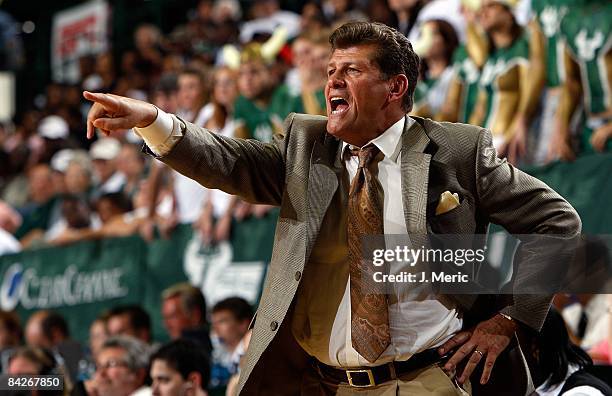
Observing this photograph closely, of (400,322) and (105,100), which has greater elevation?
(105,100)

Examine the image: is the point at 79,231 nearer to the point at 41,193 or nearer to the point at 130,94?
the point at 41,193

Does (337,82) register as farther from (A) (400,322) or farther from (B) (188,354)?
(B) (188,354)

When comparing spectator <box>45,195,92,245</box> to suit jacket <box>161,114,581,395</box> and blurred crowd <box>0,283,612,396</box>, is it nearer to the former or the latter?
blurred crowd <box>0,283,612,396</box>

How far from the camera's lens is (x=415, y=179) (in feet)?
8.92

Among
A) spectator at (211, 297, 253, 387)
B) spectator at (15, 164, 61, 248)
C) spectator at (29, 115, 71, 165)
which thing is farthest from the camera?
spectator at (29, 115, 71, 165)

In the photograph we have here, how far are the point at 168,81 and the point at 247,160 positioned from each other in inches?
223

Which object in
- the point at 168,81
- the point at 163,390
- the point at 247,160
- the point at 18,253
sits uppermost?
the point at 247,160

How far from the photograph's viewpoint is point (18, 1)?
1174cm

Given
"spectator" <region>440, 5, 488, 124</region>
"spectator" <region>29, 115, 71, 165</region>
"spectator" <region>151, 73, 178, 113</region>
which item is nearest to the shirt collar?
"spectator" <region>440, 5, 488, 124</region>

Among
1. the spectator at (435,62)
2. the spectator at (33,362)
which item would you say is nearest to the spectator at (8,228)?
the spectator at (33,362)

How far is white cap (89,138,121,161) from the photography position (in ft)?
28.8

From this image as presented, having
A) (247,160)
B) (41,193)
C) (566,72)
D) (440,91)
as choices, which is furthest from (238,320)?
(41,193)

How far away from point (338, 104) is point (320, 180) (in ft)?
0.67

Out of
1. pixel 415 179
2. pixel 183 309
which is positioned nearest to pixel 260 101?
pixel 183 309
